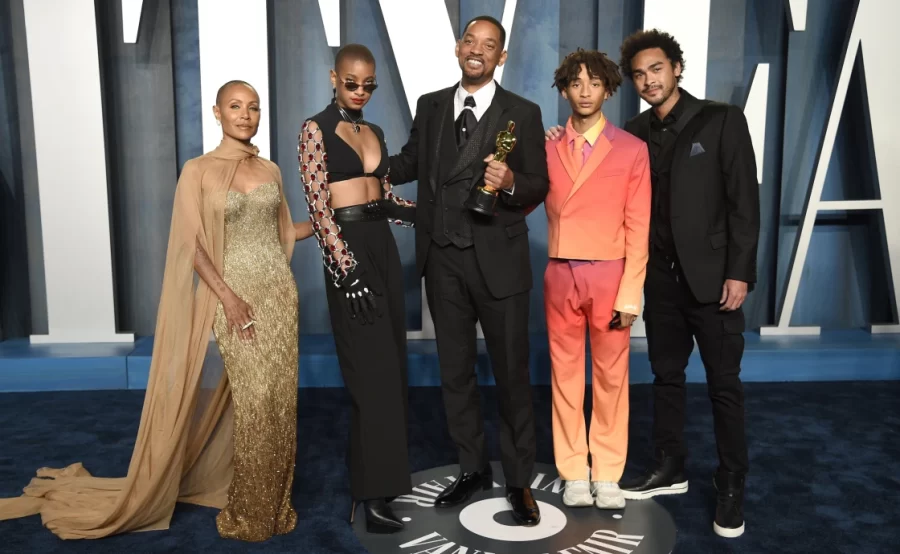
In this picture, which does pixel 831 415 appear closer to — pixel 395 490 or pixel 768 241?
pixel 768 241

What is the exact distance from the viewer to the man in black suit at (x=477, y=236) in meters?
3.10

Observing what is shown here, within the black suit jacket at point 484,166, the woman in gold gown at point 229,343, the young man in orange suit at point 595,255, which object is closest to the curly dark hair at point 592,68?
the young man in orange suit at point 595,255

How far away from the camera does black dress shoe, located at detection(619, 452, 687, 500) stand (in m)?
3.54

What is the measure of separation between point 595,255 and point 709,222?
18.6 inches

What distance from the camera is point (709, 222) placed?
127 inches

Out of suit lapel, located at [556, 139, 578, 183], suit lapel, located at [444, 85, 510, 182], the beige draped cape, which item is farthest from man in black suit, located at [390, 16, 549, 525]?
the beige draped cape

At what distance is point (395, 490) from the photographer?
3199 millimetres

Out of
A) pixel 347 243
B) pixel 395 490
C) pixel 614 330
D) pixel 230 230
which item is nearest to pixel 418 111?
pixel 347 243

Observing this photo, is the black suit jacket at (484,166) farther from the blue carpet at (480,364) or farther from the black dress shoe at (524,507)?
the blue carpet at (480,364)

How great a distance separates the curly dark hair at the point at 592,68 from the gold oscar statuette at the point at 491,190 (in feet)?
1.06

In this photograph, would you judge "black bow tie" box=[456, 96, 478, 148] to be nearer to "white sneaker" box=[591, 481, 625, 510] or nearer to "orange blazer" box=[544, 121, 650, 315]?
"orange blazer" box=[544, 121, 650, 315]

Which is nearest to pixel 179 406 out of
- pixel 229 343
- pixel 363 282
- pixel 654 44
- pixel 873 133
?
pixel 229 343

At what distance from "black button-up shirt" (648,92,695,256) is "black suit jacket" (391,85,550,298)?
0.49 m

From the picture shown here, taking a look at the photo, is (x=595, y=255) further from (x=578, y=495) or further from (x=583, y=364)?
(x=578, y=495)
